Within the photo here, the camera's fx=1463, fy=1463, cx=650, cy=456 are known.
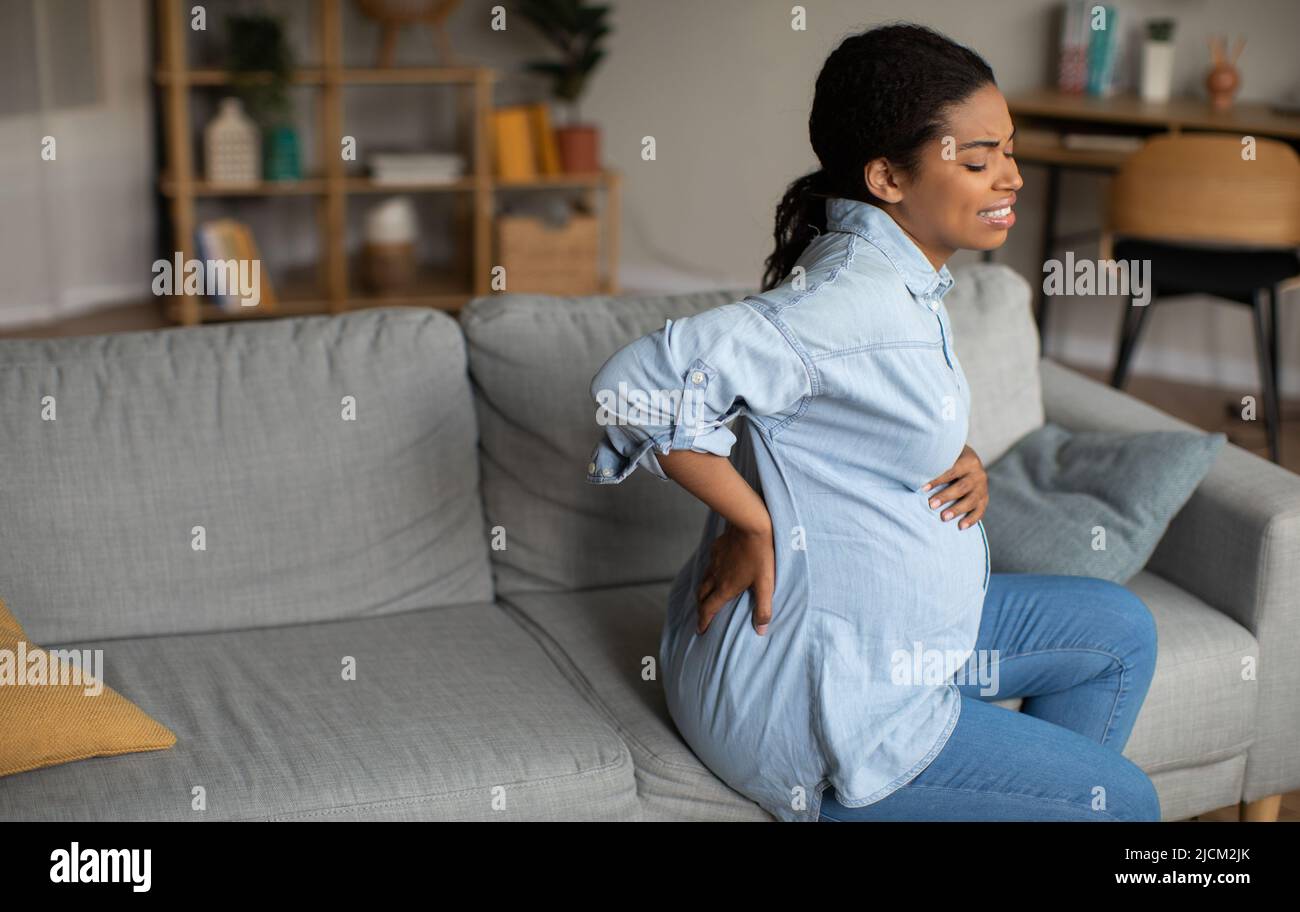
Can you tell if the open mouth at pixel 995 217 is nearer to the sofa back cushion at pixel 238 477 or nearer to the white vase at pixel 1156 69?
the sofa back cushion at pixel 238 477

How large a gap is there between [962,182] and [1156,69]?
134 inches

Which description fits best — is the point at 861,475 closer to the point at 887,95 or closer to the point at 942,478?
the point at 942,478

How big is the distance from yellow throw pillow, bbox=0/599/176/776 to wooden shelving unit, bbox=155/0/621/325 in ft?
10.7

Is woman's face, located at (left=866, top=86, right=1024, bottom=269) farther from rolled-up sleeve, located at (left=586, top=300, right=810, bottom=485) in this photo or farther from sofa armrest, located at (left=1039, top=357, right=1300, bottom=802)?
sofa armrest, located at (left=1039, top=357, right=1300, bottom=802)

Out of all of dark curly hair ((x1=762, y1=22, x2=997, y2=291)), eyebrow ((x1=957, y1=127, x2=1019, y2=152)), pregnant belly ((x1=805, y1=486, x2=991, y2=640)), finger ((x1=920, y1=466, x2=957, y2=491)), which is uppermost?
dark curly hair ((x1=762, y1=22, x2=997, y2=291))

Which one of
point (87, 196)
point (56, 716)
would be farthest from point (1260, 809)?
point (87, 196)

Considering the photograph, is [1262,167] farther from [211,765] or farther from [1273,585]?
[211,765]

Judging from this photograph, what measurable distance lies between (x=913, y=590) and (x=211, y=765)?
760 millimetres

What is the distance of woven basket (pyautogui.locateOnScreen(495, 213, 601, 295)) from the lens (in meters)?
4.92

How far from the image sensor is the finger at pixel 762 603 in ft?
4.82

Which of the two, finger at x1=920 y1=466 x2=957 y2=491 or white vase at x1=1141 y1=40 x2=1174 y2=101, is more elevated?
white vase at x1=1141 y1=40 x2=1174 y2=101

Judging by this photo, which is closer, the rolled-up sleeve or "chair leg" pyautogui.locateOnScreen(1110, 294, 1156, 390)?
the rolled-up sleeve

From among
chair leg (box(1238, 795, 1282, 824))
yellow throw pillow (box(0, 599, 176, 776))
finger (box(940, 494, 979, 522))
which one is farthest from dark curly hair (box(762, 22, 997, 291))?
chair leg (box(1238, 795, 1282, 824))

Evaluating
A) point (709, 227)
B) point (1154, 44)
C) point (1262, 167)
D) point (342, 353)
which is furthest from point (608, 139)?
point (342, 353)
